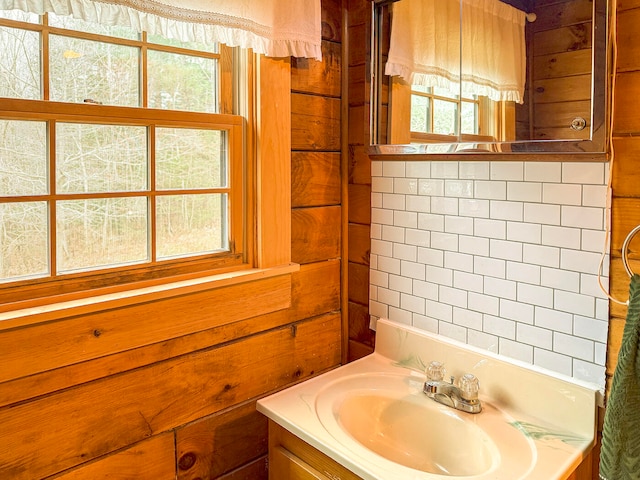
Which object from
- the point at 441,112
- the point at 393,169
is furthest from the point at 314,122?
the point at 441,112

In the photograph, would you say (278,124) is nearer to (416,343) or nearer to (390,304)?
(390,304)

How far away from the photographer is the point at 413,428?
141 centimetres

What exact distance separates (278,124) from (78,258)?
635 mm

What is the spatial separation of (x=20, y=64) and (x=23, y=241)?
0.37 metres

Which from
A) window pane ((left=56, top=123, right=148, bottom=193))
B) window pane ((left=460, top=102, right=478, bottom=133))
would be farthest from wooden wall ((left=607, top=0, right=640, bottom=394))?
window pane ((left=56, top=123, right=148, bottom=193))

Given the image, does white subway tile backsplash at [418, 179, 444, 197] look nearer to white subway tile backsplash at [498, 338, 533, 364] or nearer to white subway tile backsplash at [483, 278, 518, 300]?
white subway tile backsplash at [483, 278, 518, 300]

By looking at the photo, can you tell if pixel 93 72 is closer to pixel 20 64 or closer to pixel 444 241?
pixel 20 64

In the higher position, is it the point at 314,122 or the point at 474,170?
the point at 314,122

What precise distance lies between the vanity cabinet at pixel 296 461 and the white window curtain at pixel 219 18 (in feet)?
3.27

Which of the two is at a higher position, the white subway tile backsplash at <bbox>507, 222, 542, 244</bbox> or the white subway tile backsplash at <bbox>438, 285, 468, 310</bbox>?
the white subway tile backsplash at <bbox>507, 222, 542, 244</bbox>

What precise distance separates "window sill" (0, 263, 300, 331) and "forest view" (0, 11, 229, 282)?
85 mm

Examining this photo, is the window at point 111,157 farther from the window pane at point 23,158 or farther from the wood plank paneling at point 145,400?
the wood plank paneling at point 145,400

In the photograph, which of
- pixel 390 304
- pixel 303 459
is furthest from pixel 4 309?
pixel 390 304

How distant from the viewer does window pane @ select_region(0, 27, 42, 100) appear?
1083 mm
